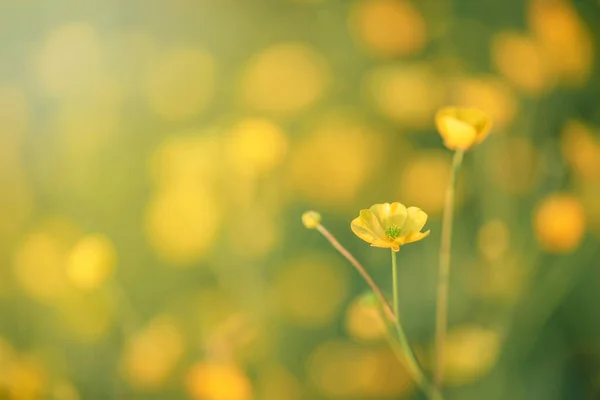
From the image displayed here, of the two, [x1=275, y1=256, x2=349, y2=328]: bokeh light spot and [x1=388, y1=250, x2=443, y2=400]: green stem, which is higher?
[x1=275, y1=256, x2=349, y2=328]: bokeh light spot

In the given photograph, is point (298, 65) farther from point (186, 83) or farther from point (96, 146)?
point (96, 146)

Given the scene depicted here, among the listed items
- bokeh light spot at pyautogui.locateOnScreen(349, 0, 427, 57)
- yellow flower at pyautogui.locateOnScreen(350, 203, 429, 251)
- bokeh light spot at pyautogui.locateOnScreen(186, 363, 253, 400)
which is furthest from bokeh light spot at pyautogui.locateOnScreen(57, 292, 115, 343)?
bokeh light spot at pyautogui.locateOnScreen(349, 0, 427, 57)

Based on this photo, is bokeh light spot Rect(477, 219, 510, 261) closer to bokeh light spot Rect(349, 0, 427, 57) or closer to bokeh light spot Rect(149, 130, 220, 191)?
bokeh light spot Rect(349, 0, 427, 57)

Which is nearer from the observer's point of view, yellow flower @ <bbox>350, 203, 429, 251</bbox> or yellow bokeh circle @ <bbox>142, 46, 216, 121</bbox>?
yellow flower @ <bbox>350, 203, 429, 251</bbox>

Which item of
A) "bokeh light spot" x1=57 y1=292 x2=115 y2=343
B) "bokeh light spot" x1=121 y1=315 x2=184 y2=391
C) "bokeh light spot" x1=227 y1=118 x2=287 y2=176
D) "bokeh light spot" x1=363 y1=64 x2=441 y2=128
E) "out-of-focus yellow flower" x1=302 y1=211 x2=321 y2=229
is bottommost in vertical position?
"bokeh light spot" x1=121 y1=315 x2=184 y2=391

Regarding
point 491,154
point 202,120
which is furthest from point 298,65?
point 491,154

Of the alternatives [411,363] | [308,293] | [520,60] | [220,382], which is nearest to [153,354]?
[220,382]

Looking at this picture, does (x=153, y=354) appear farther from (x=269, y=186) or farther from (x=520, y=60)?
(x=520, y=60)
